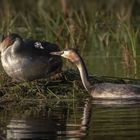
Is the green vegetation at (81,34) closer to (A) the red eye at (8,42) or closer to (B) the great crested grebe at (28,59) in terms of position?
(B) the great crested grebe at (28,59)

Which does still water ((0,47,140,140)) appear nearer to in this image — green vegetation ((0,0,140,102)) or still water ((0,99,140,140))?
still water ((0,99,140,140))

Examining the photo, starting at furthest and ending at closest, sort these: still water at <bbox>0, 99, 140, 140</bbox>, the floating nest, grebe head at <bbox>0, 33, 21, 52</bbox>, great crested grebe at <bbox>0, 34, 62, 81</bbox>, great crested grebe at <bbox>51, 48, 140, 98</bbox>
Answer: grebe head at <bbox>0, 33, 21, 52</bbox> < great crested grebe at <bbox>0, 34, 62, 81</bbox> < the floating nest < great crested grebe at <bbox>51, 48, 140, 98</bbox> < still water at <bbox>0, 99, 140, 140</bbox>

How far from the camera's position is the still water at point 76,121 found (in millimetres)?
9734

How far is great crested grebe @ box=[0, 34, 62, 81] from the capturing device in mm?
12711

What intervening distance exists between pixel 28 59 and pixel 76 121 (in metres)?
2.36

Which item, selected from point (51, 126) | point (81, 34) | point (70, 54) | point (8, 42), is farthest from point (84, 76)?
point (81, 34)

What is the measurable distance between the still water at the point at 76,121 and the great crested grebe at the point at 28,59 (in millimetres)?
709

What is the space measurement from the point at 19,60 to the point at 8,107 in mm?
930

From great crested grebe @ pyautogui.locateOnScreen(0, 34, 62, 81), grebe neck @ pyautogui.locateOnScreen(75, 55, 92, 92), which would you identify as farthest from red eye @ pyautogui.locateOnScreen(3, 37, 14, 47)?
grebe neck @ pyautogui.locateOnScreen(75, 55, 92, 92)

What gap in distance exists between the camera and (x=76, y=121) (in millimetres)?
10648

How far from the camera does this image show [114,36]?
1705cm

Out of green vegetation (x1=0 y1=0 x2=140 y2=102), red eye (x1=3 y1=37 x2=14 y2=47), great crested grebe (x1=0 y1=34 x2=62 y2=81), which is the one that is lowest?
green vegetation (x1=0 y1=0 x2=140 y2=102)

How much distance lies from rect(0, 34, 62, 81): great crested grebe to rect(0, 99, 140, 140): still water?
709mm

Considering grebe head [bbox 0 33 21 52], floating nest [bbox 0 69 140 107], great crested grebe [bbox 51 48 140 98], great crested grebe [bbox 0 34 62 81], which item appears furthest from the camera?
grebe head [bbox 0 33 21 52]
